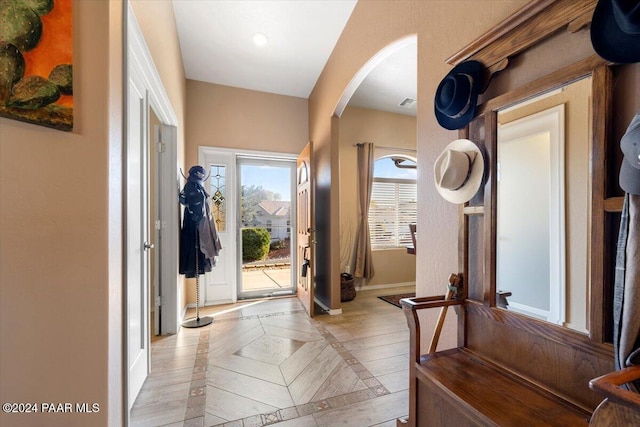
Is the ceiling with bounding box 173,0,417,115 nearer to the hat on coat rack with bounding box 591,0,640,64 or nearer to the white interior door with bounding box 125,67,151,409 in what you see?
the white interior door with bounding box 125,67,151,409

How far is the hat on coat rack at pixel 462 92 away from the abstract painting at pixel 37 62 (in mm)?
1627

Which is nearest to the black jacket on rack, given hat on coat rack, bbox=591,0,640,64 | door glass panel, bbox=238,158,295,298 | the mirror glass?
door glass panel, bbox=238,158,295,298

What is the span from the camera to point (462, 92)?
50.4 inches

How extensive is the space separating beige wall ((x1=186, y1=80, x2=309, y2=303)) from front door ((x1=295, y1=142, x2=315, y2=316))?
2.01ft

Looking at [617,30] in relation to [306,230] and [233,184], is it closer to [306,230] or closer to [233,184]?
[306,230]

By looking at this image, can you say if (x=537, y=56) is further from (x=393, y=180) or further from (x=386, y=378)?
(x=393, y=180)

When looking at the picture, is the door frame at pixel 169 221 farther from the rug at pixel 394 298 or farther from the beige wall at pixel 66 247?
the rug at pixel 394 298

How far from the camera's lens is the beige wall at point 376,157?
417 cm

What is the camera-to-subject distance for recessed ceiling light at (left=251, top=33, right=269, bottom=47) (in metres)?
2.89

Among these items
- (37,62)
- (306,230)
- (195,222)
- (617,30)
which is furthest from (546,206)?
(195,222)

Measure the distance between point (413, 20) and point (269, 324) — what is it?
9.85 ft

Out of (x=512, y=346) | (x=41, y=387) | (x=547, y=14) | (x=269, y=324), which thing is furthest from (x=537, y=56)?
(x=269, y=324)

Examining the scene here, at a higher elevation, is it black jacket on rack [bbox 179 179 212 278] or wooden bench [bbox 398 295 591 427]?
black jacket on rack [bbox 179 179 212 278]

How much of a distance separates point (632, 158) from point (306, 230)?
2.76 m
